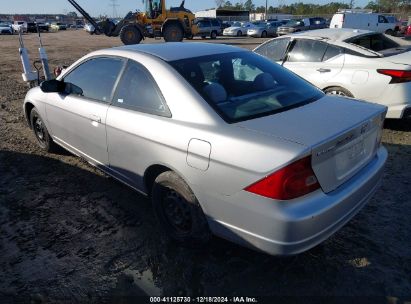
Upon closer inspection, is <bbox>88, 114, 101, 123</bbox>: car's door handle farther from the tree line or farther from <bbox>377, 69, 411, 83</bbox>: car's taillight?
the tree line

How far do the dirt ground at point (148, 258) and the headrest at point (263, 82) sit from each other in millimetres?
1359

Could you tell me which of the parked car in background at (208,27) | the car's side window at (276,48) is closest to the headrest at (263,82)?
the car's side window at (276,48)

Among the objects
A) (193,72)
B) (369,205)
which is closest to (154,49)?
(193,72)

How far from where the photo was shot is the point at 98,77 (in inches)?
146

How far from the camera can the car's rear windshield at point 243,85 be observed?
2.74 m

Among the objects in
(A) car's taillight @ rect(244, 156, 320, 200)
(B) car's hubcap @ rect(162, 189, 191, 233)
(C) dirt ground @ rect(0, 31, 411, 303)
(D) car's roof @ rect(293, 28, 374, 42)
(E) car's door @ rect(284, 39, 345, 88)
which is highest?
(D) car's roof @ rect(293, 28, 374, 42)

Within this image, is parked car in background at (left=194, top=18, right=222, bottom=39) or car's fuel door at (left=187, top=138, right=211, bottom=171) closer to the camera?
car's fuel door at (left=187, top=138, right=211, bottom=171)

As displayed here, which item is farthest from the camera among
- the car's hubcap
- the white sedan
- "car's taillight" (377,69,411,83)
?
the white sedan

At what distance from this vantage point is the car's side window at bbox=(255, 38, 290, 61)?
21.2 ft

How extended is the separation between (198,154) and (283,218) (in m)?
0.73

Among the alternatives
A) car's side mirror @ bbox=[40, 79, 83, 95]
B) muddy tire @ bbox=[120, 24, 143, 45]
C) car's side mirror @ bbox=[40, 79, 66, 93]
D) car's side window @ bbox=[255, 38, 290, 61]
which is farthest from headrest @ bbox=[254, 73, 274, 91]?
muddy tire @ bbox=[120, 24, 143, 45]

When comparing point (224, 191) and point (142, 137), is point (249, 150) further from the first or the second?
point (142, 137)

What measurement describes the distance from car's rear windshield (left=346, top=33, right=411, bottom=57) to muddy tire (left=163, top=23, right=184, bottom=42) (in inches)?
716

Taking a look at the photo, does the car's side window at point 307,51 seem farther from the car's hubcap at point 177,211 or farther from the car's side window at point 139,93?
the car's hubcap at point 177,211
